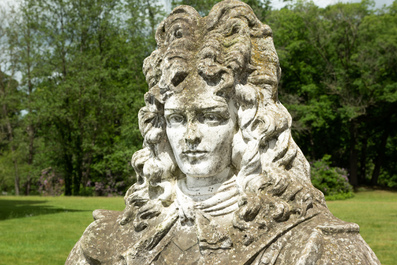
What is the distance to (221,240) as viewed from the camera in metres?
3.07

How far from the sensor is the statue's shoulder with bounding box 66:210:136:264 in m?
3.52

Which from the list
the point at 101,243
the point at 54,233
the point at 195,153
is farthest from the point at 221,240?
the point at 54,233

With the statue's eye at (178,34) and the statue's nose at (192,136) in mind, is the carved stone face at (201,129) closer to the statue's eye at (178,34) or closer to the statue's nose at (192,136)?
the statue's nose at (192,136)

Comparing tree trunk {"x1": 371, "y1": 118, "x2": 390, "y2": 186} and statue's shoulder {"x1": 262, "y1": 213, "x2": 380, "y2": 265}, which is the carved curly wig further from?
tree trunk {"x1": 371, "y1": 118, "x2": 390, "y2": 186}

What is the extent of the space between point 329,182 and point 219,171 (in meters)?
21.2

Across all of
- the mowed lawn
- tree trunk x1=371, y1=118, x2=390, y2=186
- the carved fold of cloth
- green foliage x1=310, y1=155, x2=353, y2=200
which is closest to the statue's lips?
the carved fold of cloth

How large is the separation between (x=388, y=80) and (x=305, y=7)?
7.05m

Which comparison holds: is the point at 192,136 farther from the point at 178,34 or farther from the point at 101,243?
the point at 101,243

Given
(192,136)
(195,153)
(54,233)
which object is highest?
(192,136)

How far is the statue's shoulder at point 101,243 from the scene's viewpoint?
3516 mm

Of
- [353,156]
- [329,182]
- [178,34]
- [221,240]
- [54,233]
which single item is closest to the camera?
[221,240]

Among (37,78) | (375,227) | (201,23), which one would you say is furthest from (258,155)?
(37,78)

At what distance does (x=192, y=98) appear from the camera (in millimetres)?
3273

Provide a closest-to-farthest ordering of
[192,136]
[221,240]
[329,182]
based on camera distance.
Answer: [221,240]
[192,136]
[329,182]
